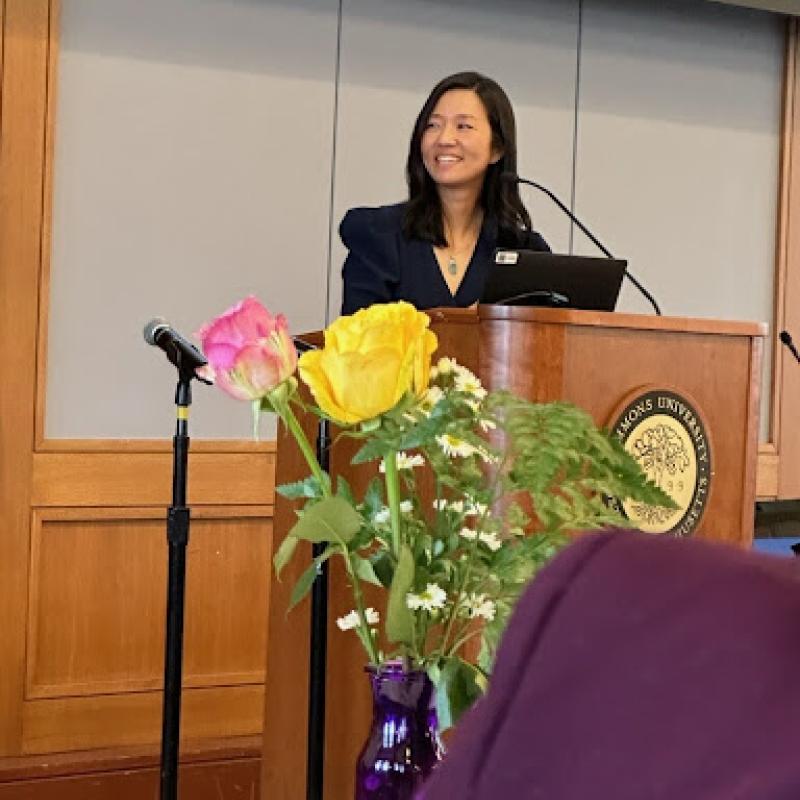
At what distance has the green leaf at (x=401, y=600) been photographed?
876 millimetres

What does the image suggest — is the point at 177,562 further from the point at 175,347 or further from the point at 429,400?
the point at 429,400

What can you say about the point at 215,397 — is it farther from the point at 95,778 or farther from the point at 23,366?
the point at 95,778

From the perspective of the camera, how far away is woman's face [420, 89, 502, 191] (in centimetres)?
257

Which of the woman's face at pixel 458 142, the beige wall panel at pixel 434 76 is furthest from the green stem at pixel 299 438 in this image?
the beige wall panel at pixel 434 76

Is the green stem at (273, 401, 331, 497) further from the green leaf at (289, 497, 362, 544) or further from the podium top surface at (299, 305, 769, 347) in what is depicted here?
the podium top surface at (299, 305, 769, 347)

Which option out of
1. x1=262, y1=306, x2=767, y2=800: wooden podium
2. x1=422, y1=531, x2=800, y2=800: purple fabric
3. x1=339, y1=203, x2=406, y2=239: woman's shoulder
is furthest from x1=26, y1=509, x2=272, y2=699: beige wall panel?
x1=422, y1=531, x2=800, y2=800: purple fabric

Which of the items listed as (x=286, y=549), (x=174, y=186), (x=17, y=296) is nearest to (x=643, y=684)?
(x=286, y=549)

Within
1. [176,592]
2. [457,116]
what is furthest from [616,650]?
[457,116]

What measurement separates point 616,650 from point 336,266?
11.1 ft

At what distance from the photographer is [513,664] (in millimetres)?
423

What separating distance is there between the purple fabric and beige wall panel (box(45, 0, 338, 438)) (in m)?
3.12

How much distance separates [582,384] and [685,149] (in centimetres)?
277

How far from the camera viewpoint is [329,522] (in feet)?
2.97

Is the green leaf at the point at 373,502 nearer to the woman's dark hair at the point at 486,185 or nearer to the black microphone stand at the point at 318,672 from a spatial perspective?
the black microphone stand at the point at 318,672
